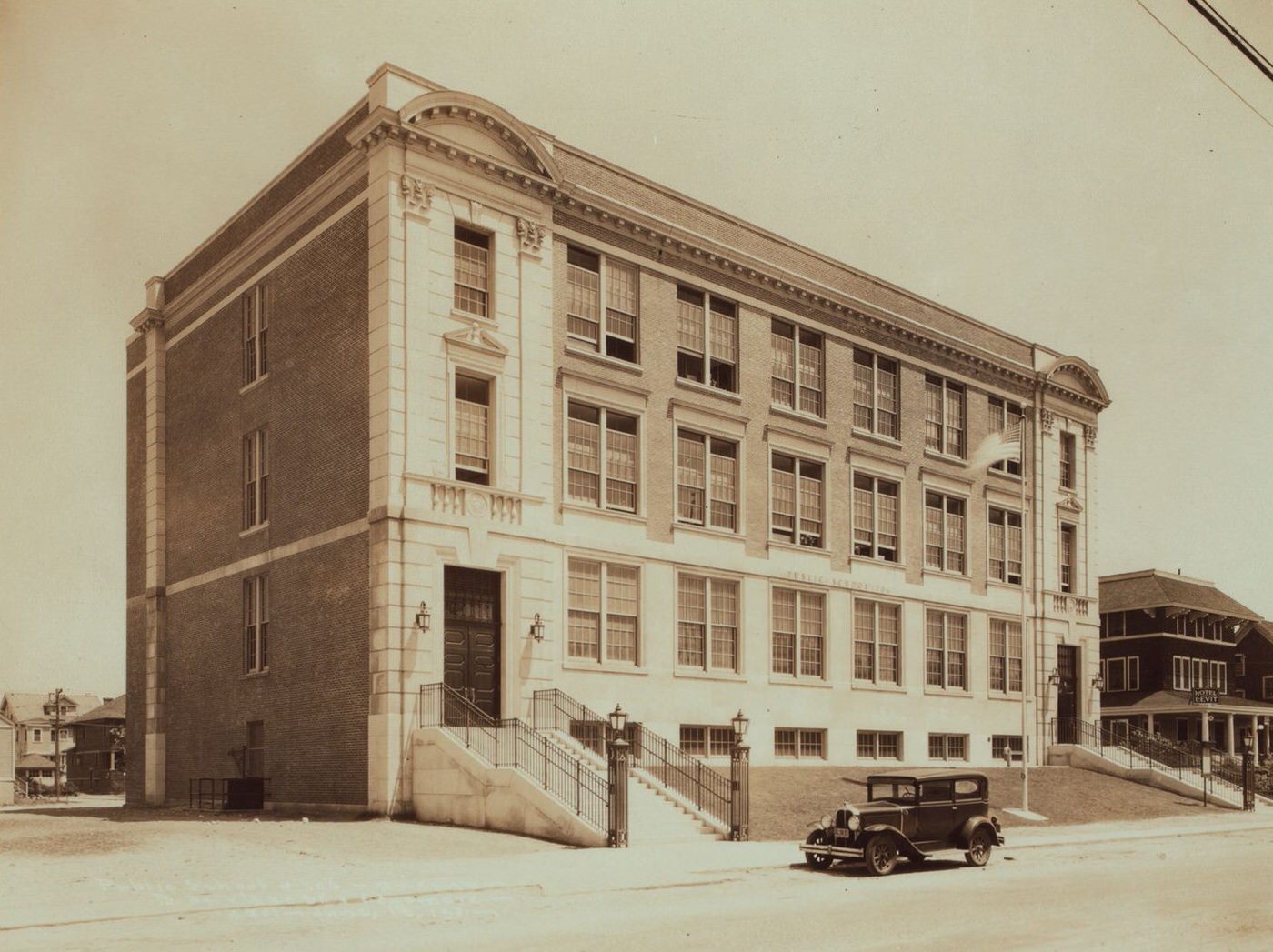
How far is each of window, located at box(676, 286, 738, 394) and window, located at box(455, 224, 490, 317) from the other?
251 inches

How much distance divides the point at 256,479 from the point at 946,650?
74.0 feet

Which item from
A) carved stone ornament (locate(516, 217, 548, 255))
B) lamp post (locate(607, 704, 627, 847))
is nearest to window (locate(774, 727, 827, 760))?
lamp post (locate(607, 704, 627, 847))

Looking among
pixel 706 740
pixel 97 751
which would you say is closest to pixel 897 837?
pixel 706 740

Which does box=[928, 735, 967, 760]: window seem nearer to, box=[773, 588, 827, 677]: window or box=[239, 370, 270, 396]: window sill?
box=[773, 588, 827, 677]: window

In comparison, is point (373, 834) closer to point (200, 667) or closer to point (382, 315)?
point (382, 315)

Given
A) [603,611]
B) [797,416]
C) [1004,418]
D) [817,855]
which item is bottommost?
[817,855]

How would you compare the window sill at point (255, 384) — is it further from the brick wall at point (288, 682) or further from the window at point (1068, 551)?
the window at point (1068, 551)

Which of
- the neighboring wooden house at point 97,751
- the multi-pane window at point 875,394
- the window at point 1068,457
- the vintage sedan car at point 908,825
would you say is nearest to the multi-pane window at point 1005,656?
the window at point 1068,457

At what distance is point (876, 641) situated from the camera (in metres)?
38.3

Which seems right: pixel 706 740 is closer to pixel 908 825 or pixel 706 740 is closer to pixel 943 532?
pixel 908 825

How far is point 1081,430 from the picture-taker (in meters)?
48.1

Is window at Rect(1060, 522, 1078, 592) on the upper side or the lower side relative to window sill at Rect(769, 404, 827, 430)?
lower

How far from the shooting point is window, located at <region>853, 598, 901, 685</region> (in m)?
37.8

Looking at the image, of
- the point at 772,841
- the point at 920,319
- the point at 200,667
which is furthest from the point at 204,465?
the point at 920,319
